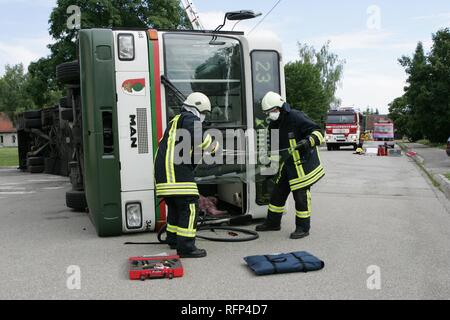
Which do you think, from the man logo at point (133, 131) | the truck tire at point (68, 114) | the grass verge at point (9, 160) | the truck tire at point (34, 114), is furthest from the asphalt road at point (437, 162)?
the grass verge at point (9, 160)

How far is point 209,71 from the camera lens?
22.1 ft

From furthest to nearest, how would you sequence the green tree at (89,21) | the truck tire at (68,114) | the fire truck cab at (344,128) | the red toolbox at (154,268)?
the fire truck cab at (344,128)
the green tree at (89,21)
the truck tire at (68,114)
the red toolbox at (154,268)

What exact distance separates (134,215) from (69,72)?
8.91 ft

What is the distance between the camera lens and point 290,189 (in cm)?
657

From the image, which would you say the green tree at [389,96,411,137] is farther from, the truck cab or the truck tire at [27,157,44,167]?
the truck cab

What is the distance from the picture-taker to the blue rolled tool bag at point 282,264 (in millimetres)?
4652

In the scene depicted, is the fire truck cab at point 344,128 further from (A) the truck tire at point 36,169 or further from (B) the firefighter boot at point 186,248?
(B) the firefighter boot at point 186,248

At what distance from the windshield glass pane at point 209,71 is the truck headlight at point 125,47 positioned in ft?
1.49

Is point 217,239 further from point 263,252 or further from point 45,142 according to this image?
point 45,142

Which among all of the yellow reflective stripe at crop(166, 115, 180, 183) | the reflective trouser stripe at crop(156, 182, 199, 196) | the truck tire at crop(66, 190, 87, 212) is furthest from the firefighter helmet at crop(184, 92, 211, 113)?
the truck tire at crop(66, 190, 87, 212)

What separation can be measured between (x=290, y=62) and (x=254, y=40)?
44840 mm

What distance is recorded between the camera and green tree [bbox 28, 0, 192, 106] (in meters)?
26.4

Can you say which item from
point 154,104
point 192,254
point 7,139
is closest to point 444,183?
point 154,104

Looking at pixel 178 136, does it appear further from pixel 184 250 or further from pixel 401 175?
pixel 401 175
